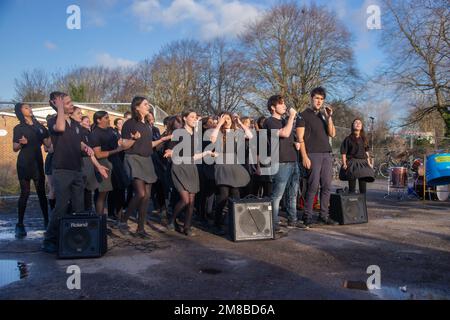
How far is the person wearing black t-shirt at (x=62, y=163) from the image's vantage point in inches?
212

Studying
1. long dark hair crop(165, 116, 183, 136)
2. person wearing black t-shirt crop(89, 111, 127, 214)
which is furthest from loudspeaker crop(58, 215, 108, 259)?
long dark hair crop(165, 116, 183, 136)

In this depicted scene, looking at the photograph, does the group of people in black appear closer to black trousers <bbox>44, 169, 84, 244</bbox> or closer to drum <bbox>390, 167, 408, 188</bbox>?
black trousers <bbox>44, 169, 84, 244</bbox>

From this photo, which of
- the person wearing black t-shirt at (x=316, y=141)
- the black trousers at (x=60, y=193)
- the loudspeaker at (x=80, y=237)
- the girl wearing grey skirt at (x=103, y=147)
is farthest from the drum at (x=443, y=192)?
the black trousers at (x=60, y=193)

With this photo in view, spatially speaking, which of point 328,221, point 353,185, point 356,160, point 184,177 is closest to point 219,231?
point 184,177

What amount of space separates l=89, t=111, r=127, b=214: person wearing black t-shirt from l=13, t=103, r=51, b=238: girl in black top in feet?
2.78

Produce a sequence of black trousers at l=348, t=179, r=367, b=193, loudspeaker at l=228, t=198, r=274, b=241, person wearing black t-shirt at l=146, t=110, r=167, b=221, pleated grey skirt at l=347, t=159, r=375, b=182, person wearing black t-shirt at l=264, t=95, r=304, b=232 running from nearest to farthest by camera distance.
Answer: loudspeaker at l=228, t=198, r=274, b=241, person wearing black t-shirt at l=264, t=95, r=304, b=232, pleated grey skirt at l=347, t=159, r=375, b=182, black trousers at l=348, t=179, r=367, b=193, person wearing black t-shirt at l=146, t=110, r=167, b=221

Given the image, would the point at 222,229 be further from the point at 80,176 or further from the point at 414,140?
the point at 414,140

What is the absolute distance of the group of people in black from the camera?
573cm

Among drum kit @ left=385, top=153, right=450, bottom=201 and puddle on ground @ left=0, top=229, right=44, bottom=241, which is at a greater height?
drum kit @ left=385, top=153, right=450, bottom=201

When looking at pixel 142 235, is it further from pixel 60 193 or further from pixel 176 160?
pixel 60 193

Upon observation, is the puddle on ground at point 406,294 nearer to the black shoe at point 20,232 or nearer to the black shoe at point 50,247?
the black shoe at point 50,247

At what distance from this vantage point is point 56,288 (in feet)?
13.0

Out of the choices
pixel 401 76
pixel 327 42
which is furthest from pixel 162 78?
pixel 401 76
